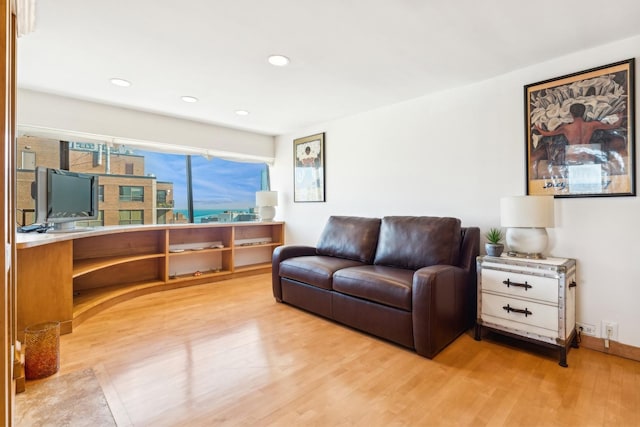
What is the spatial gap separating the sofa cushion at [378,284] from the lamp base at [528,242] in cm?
83

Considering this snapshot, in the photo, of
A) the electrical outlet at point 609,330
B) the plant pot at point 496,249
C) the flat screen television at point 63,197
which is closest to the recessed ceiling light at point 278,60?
the flat screen television at point 63,197

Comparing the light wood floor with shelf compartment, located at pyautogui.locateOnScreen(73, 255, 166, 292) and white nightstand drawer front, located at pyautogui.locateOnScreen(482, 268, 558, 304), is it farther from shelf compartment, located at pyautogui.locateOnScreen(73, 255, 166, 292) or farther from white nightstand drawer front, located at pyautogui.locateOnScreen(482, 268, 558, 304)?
shelf compartment, located at pyautogui.locateOnScreen(73, 255, 166, 292)

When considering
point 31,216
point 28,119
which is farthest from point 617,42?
point 31,216

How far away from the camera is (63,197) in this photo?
283 cm

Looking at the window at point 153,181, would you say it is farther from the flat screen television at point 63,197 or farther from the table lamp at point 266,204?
the flat screen television at point 63,197

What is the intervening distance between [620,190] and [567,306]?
2.98 feet

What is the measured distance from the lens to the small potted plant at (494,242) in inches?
97.1

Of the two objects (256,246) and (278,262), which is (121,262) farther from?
(256,246)

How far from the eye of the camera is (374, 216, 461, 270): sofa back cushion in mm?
2707

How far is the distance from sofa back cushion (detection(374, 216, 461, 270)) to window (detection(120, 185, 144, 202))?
3163 millimetres

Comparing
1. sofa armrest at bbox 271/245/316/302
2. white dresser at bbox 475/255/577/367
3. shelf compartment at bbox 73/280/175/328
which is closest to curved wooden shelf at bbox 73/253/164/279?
shelf compartment at bbox 73/280/175/328

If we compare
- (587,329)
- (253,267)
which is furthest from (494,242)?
(253,267)

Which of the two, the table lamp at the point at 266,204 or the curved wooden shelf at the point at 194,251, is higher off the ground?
the table lamp at the point at 266,204

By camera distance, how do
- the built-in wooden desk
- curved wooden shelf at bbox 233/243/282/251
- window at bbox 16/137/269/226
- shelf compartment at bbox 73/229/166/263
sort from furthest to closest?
1. curved wooden shelf at bbox 233/243/282/251
2. shelf compartment at bbox 73/229/166/263
3. window at bbox 16/137/269/226
4. the built-in wooden desk
